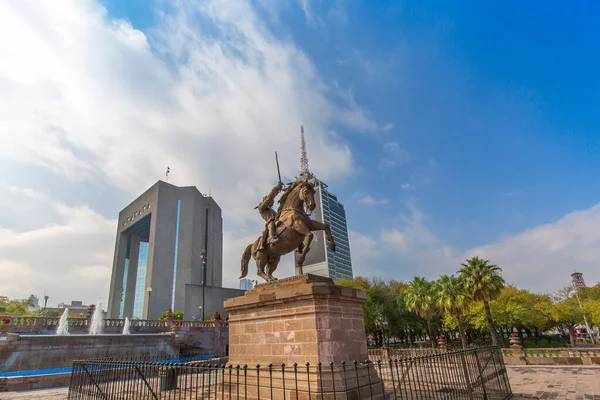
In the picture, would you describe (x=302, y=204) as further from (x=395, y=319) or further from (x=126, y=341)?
(x=395, y=319)

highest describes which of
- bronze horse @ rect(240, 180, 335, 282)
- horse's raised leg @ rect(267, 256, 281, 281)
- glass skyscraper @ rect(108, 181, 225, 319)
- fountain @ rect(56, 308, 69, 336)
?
glass skyscraper @ rect(108, 181, 225, 319)

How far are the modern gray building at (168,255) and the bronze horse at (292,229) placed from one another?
150 feet

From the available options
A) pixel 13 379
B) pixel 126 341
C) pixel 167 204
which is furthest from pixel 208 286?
pixel 13 379

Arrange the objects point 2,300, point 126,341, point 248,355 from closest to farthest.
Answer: point 248,355 → point 126,341 → point 2,300

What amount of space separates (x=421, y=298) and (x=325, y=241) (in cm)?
9447

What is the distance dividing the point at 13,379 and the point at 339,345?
12.3m

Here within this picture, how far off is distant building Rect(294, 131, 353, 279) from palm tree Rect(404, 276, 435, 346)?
79.6 metres

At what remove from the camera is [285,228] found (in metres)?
8.83

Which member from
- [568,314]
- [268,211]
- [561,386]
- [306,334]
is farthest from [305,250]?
[568,314]

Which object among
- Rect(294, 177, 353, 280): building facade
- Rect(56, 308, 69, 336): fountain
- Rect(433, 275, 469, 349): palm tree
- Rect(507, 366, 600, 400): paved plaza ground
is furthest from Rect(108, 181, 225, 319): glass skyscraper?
Rect(294, 177, 353, 280): building facade

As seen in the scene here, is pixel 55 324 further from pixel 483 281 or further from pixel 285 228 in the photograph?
pixel 483 281

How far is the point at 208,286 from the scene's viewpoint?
62750mm

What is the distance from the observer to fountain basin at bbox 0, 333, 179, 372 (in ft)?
48.6

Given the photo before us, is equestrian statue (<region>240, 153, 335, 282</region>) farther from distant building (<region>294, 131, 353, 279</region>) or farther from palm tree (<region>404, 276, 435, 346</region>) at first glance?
distant building (<region>294, 131, 353, 279</region>)
